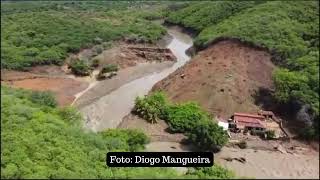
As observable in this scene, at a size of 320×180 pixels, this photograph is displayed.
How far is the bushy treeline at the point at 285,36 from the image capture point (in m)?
30.1

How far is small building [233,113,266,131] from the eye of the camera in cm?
2786

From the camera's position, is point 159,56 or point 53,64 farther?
point 159,56

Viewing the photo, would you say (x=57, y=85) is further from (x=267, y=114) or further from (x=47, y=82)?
(x=267, y=114)

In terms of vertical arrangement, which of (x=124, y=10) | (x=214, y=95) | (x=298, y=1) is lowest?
(x=214, y=95)

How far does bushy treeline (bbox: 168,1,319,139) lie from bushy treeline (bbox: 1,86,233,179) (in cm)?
1173

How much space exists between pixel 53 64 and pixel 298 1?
23712 millimetres

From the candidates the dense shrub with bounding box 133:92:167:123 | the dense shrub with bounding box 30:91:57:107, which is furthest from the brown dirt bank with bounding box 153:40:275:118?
the dense shrub with bounding box 30:91:57:107

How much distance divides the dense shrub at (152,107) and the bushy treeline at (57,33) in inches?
434

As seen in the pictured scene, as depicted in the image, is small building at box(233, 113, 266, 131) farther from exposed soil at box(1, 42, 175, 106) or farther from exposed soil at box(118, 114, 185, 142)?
exposed soil at box(1, 42, 175, 106)

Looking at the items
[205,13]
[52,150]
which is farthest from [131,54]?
[52,150]

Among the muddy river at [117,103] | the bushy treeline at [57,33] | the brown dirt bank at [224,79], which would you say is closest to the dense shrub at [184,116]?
the brown dirt bank at [224,79]

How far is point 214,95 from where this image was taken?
32031 mm

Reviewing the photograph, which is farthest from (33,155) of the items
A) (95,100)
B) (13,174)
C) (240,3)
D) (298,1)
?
(240,3)

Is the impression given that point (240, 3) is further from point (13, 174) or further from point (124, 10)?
point (13, 174)
